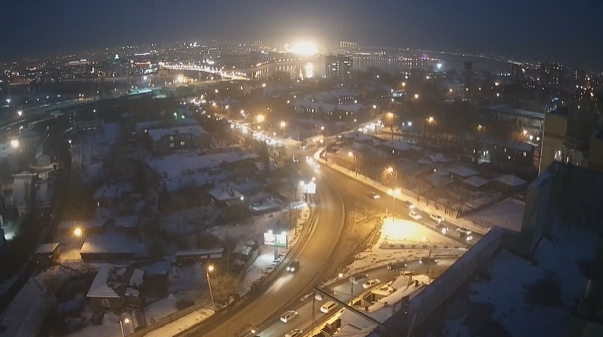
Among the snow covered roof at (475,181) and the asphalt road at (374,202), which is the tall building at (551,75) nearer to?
the snow covered roof at (475,181)

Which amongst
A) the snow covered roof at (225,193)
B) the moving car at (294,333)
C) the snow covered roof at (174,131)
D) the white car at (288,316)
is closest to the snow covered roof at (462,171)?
the snow covered roof at (225,193)

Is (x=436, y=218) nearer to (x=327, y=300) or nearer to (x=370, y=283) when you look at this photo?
(x=370, y=283)

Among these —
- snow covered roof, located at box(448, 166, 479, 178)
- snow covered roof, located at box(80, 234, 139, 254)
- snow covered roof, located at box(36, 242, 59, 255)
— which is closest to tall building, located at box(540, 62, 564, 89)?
snow covered roof, located at box(448, 166, 479, 178)

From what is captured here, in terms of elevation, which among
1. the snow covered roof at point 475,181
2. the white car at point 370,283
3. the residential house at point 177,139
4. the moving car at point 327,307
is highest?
the residential house at point 177,139

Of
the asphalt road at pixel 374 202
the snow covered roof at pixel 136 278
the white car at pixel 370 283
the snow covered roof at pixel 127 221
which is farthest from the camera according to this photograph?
the snow covered roof at pixel 127 221

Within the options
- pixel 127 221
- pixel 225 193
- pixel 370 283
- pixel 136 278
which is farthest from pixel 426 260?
pixel 127 221
